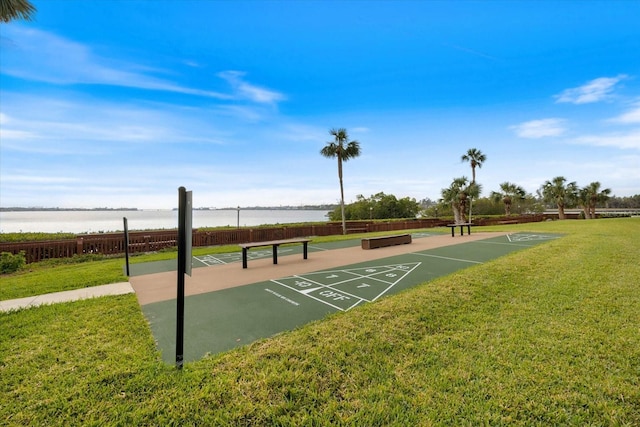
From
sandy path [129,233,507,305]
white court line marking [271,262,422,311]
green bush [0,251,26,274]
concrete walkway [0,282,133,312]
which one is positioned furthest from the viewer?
green bush [0,251,26,274]

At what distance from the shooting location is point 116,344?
120 inches

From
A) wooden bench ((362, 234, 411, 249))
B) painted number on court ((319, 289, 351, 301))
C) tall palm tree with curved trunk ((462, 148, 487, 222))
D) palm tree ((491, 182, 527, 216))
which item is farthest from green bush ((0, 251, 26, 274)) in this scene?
palm tree ((491, 182, 527, 216))

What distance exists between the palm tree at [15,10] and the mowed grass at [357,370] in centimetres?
736

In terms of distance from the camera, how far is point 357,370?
8.50 feet

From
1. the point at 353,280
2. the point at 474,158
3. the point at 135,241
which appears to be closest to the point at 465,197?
the point at 474,158

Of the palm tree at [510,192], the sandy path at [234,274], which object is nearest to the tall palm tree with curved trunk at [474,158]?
the palm tree at [510,192]

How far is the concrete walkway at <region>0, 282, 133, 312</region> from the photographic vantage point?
4529mm

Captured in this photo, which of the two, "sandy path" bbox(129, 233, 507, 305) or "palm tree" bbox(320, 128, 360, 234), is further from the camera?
"palm tree" bbox(320, 128, 360, 234)

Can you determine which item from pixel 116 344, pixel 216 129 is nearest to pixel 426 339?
pixel 116 344

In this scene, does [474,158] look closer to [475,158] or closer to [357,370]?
[475,158]

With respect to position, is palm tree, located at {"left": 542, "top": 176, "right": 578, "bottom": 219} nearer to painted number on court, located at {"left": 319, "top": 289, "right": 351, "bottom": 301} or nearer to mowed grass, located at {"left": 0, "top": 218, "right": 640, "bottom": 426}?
mowed grass, located at {"left": 0, "top": 218, "right": 640, "bottom": 426}

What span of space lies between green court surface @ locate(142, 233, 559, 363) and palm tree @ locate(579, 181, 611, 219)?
51.2m

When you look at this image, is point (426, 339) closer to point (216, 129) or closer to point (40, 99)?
point (40, 99)

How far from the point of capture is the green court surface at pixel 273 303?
3.34 m
